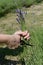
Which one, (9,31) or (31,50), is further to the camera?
(9,31)

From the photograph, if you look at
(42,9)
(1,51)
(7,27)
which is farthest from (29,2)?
(1,51)

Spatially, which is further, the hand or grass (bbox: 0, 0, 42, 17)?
grass (bbox: 0, 0, 42, 17)

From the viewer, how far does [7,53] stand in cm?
425

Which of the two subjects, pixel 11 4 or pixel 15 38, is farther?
pixel 11 4

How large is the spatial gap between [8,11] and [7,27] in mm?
1430

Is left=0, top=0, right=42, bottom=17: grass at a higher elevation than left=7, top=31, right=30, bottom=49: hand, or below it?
below

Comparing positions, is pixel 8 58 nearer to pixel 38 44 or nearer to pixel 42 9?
pixel 38 44

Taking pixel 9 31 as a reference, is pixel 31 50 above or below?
above

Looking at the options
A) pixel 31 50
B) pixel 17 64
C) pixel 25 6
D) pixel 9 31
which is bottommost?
pixel 25 6

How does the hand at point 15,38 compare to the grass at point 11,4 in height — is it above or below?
above

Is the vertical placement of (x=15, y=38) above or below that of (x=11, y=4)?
above

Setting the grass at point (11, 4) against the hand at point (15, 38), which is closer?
the hand at point (15, 38)

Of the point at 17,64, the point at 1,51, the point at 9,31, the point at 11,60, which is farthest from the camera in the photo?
the point at 9,31

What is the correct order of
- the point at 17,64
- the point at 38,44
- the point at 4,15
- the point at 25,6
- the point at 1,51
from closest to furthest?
1. the point at 38,44
2. the point at 17,64
3. the point at 1,51
4. the point at 4,15
5. the point at 25,6
